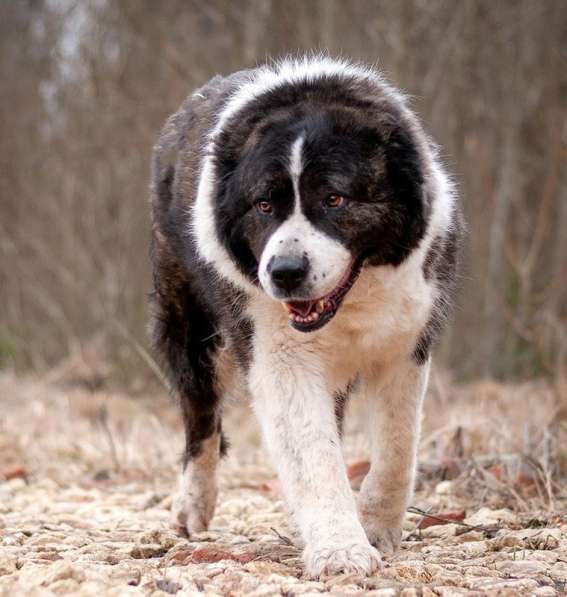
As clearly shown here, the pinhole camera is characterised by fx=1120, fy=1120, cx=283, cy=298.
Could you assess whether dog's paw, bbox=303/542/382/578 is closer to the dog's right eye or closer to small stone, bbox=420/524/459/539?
small stone, bbox=420/524/459/539

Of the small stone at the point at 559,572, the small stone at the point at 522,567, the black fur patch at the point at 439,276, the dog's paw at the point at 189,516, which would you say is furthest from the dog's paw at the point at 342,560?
the dog's paw at the point at 189,516

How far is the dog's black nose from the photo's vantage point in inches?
156

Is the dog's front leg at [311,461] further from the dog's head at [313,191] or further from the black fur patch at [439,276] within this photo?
the black fur patch at [439,276]

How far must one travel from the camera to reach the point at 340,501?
4.00 metres

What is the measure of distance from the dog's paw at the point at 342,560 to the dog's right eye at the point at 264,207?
1.26 m

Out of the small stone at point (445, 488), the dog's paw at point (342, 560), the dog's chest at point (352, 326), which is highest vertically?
the dog's chest at point (352, 326)

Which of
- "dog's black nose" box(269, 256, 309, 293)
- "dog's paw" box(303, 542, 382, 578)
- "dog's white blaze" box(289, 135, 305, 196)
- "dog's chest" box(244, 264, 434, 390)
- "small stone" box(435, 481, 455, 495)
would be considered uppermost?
"dog's white blaze" box(289, 135, 305, 196)

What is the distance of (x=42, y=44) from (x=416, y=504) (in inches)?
424

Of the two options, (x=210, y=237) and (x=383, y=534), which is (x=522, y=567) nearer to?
(x=383, y=534)

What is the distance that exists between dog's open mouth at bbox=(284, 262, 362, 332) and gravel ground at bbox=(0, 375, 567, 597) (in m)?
0.88

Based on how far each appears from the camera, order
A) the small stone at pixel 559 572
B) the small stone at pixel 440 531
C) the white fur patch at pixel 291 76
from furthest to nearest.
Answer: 1. the small stone at pixel 440 531
2. the white fur patch at pixel 291 76
3. the small stone at pixel 559 572

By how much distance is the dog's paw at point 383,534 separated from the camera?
181 inches

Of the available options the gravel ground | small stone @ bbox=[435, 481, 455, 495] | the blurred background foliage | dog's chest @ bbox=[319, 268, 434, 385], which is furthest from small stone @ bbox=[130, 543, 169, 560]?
the blurred background foliage

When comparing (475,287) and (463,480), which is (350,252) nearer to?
(463,480)
